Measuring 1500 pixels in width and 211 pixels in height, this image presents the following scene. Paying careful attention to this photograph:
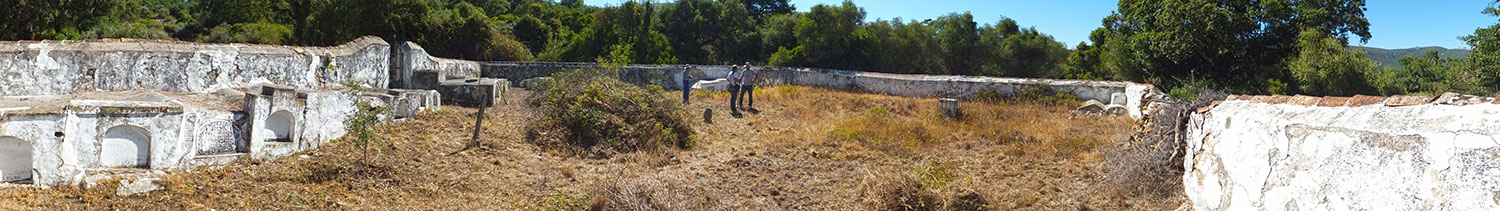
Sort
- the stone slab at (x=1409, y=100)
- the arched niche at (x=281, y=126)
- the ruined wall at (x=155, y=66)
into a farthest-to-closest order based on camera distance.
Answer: the arched niche at (x=281, y=126) → the ruined wall at (x=155, y=66) → the stone slab at (x=1409, y=100)

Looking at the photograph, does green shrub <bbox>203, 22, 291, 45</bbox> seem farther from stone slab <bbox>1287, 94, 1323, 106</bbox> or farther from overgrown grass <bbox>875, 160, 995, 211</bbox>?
stone slab <bbox>1287, 94, 1323, 106</bbox>

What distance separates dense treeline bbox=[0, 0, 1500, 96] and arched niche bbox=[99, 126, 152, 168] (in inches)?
216

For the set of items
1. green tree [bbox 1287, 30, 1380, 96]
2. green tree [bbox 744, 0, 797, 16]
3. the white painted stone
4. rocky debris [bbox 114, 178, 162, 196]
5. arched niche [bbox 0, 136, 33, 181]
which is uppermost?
green tree [bbox 744, 0, 797, 16]

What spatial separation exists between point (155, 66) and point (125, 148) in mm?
1758

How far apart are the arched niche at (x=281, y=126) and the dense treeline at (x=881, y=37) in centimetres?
436

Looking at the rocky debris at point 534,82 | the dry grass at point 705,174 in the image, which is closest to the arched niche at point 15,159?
the dry grass at point 705,174

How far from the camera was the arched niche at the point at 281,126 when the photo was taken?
606 cm

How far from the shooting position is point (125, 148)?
5031 millimetres

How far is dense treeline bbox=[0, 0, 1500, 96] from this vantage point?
41.0ft

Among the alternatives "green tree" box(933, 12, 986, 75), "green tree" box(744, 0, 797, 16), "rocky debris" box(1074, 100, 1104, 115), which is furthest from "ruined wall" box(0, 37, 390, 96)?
"green tree" box(744, 0, 797, 16)

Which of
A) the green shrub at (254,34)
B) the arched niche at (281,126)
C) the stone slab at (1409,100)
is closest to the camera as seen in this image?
the stone slab at (1409,100)

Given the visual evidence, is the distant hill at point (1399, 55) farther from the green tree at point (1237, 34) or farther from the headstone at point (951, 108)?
the headstone at point (951, 108)

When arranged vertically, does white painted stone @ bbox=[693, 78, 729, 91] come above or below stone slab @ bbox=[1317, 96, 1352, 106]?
below

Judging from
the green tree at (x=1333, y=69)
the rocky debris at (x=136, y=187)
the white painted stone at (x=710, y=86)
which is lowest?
the rocky debris at (x=136, y=187)
